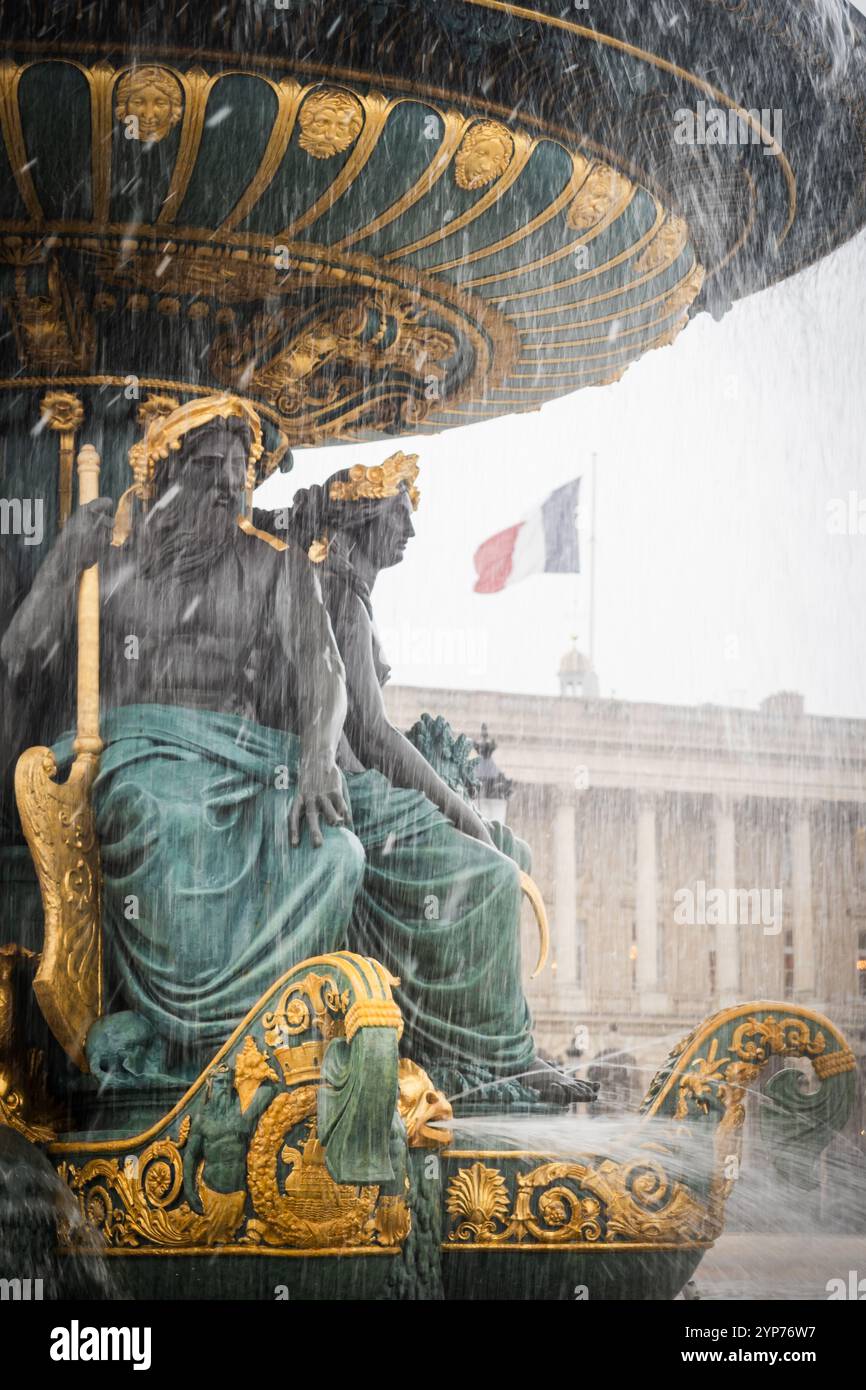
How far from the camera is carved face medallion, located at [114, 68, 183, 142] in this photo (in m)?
6.44

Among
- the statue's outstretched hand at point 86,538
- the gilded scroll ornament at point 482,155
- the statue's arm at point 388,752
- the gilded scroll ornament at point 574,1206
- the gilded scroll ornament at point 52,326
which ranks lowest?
the gilded scroll ornament at point 574,1206

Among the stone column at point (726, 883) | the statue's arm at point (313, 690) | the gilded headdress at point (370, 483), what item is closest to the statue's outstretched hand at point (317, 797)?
the statue's arm at point (313, 690)

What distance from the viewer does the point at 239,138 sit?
6.66 meters

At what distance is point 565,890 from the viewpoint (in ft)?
117

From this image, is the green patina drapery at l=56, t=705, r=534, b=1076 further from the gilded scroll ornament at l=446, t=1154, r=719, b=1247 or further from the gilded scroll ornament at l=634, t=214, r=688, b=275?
the gilded scroll ornament at l=634, t=214, r=688, b=275

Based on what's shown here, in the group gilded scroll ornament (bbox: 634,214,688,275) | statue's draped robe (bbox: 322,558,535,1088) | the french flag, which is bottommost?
statue's draped robe (bbox: 322,558,535,1088)

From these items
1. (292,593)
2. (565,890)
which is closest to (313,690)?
(292,593)

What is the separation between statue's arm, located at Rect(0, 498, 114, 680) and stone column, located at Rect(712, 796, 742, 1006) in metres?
29.4

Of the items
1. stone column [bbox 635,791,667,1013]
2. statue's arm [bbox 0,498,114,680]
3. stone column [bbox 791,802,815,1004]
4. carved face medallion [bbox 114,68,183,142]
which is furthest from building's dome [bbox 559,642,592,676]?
carved face medallion [bbox 114,68,183,142]

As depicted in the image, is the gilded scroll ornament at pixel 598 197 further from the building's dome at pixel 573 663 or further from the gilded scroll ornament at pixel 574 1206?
the building's dome at pixel 573 663

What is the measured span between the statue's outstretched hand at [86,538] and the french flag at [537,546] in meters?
18.3

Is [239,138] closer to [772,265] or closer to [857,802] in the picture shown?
[772,265]

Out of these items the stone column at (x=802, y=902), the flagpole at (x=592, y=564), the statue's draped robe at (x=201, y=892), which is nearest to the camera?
the statue's draped robe at (x=201, y=892)

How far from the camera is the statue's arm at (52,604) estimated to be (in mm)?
6902
